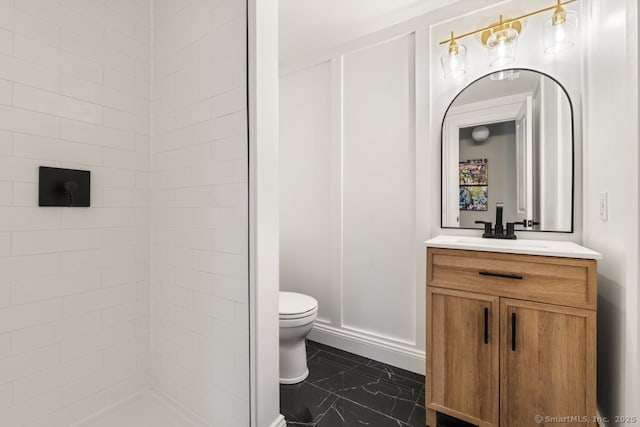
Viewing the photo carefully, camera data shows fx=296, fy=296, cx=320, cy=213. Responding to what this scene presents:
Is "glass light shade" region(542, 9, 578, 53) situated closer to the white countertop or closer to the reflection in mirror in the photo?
the reflection in mirror

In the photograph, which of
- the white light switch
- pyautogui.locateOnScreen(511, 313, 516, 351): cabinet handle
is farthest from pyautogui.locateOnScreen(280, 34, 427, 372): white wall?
the white light switch

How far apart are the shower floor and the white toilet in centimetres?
59

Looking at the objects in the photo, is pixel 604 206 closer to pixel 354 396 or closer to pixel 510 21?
pixel 510 21

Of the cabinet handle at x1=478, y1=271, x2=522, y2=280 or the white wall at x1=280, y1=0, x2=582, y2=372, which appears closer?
the cabinet handle at x1=478, y1=271, x2=522, y2=280

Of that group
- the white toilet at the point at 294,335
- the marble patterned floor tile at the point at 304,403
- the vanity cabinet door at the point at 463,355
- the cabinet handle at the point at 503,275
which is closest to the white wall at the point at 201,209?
the marble patterned floor tile at the point at 304,403

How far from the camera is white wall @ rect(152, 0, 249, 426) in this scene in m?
1.32

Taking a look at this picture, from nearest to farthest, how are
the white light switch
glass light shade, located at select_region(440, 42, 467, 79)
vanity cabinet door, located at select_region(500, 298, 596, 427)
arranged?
vanity cabinet door, located at select_region(500, 298, 596, 427), the white light switch, glass light shade, located at select_region(440, 42, 467, 79)

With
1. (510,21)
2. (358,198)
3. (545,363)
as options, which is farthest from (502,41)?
(545,363)

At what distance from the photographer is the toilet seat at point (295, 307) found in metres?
1.81

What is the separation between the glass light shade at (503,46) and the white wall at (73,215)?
1983 millimetres

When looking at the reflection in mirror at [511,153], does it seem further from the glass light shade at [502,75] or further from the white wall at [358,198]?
the white wall at [358,198]

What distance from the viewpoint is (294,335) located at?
72.7 inches

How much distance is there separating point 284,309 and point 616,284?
5.35ft

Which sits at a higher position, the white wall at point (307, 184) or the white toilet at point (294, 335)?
the white wall at point (307, 184)
